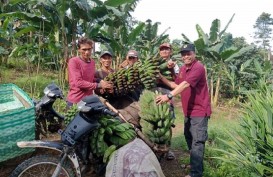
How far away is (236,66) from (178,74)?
10724 mm

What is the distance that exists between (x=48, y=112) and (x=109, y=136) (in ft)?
2.60

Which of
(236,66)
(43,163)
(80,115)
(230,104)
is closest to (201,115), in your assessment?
(80,115)

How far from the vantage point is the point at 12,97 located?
10.5ft

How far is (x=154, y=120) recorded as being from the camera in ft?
9.52

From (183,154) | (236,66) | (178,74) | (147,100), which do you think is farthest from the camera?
(236,66)

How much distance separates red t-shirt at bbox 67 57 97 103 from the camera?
10.5ft

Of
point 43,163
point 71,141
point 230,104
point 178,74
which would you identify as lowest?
point 230,104

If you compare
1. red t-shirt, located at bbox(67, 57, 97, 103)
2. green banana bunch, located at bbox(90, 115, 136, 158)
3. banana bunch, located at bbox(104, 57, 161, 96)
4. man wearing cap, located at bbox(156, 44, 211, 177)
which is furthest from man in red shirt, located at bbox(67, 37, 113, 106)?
man wearing cap, located at bbox(156, 44, 211, 177)

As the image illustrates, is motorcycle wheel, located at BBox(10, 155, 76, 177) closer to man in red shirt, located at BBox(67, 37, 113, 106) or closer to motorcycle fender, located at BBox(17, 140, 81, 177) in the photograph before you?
motorcycle fender, located at BBox(17, 140, 81, 177)

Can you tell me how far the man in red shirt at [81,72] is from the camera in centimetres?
319

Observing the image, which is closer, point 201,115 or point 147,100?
point 147,100

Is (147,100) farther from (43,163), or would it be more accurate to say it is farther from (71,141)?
(43,163)

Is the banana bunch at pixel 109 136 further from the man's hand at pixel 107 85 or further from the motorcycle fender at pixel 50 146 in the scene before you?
the man's hand at pixel 107 85

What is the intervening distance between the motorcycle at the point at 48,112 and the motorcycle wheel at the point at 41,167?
65 centimetres
